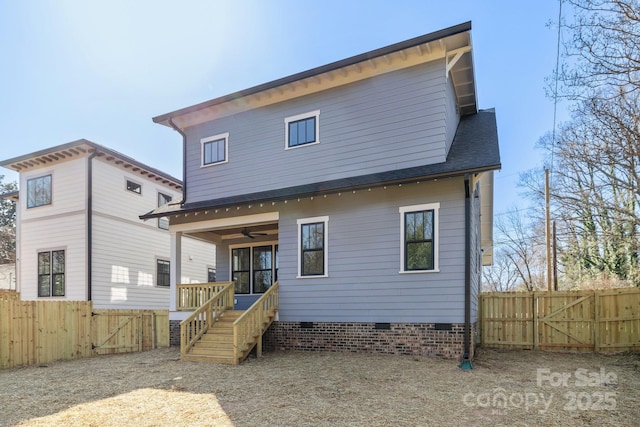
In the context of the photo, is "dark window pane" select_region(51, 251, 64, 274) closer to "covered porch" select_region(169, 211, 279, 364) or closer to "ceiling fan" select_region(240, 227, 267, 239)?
"covered porch" select_region(169, 211, 279, 364)

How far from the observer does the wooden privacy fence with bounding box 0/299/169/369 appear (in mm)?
9227

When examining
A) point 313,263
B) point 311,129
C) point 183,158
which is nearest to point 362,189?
point 313,263

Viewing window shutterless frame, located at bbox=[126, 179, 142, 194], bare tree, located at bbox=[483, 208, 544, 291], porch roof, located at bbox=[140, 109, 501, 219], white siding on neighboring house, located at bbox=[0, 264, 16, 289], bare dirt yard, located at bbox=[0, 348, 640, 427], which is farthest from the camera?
bare tree, located at bbox=[483, 208, 544, 291]

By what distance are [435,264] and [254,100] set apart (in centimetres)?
654

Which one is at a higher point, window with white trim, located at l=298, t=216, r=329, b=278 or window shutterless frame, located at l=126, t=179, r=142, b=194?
window shutterless frame, located at l=126, t=179, r=142, b=194

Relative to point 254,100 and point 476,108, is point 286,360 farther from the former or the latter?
point 476,108

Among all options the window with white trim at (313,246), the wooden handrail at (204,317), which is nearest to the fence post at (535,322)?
the window with white trim at (313,246)

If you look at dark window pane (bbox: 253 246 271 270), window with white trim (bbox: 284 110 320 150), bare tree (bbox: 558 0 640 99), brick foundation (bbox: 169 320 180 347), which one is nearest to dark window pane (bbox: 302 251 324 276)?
window with white trim (bbox: 284 110 320 150)

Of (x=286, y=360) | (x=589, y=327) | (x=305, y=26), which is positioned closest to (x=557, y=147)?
(x=589, y=327)

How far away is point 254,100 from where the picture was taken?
1135cm

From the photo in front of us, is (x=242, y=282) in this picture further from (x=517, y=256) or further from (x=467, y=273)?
(x=517, y=256)

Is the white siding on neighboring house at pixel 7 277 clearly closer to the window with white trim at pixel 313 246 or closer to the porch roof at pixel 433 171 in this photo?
the porch roof at pixel 433 171

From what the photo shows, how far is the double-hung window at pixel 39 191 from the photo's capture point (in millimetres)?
15922

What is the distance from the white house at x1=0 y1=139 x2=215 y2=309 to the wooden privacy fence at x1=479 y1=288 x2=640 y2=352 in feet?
42.5
